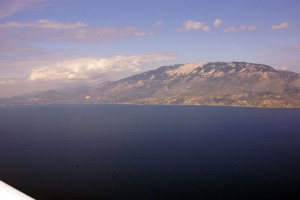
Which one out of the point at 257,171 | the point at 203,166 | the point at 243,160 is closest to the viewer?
the point at 257,171

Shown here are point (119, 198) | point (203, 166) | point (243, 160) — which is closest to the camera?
point (119, 198)

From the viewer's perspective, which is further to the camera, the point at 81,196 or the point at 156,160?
the point at 156,160

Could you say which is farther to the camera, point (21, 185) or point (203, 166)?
point (203, 166)

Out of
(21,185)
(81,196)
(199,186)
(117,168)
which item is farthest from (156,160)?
(21,185)

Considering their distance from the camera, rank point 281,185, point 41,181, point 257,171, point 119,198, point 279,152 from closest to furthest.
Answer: point 119,198 → point 281,185 → point 41,181 → point 257,171 → point 279,152

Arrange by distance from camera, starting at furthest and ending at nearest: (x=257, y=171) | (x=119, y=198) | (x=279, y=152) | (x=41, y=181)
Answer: (x=279, y=152), (x=257, y=171), (x=41, y=181), (x=119, y=198)

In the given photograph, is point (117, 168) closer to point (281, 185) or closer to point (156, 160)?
point (156, 160)

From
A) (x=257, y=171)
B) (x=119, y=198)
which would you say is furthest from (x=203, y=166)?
(x=119, y=198)

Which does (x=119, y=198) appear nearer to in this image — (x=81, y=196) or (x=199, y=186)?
(x=81, y=196)
